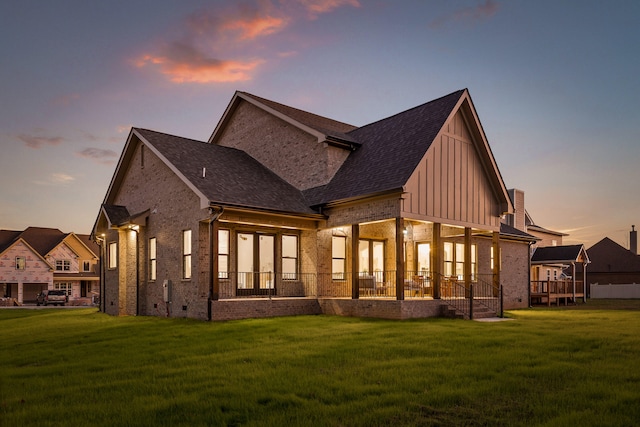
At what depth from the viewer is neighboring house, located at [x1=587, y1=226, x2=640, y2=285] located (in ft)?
202

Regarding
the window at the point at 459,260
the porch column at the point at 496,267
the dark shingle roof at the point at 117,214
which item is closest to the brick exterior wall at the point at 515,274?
the window at the point at 459,260

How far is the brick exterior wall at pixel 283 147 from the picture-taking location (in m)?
22.6

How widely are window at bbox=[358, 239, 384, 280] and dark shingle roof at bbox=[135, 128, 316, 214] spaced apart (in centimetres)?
362

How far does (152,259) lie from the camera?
877 inches

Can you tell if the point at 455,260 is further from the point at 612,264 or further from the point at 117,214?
the point at 612,264

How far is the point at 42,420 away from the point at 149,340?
7.19 metres

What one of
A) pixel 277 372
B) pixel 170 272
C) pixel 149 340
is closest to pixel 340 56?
pixel 170 272

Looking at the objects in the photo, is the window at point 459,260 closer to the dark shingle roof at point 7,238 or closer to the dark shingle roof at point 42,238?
the dark shingle roof at point 7,238

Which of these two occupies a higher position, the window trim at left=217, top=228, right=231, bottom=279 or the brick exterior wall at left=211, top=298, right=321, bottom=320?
the window trim at left=217, top=228, right=231, bottom=279

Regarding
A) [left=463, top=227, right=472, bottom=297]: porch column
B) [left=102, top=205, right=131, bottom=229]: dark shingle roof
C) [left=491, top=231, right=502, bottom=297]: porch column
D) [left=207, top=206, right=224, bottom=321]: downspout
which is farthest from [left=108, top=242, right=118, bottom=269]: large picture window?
[left=491, top=231, right=502, bottom=297]: porch column

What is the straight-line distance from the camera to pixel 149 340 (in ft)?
43.8

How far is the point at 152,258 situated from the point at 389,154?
11068 mm

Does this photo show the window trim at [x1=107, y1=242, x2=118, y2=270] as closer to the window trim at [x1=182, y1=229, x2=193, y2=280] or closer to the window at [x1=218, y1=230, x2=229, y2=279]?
the window trim at [x1=182, y1=229, x2=193, y2=280]

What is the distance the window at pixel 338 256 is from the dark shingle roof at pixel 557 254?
814 inches
